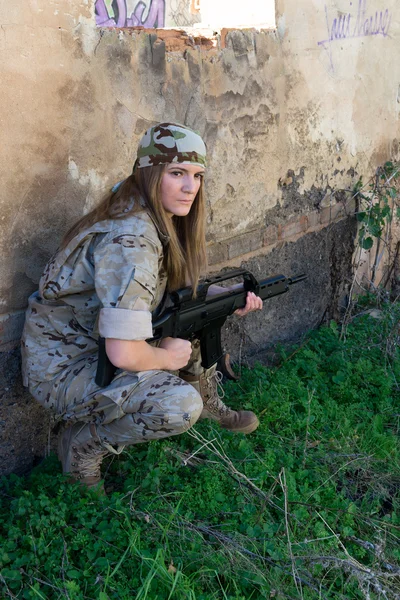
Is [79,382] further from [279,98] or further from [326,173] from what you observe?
[326,173]

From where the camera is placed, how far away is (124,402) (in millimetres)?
2262

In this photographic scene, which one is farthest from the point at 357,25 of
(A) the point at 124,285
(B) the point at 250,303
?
(A) the point at 124,285

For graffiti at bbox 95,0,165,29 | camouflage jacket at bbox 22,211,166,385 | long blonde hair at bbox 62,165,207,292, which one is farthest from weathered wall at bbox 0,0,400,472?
graffiti at bbox 95,0,165,29

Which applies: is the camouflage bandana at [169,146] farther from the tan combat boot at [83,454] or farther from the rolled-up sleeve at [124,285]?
the tan combat boot at [83,454]

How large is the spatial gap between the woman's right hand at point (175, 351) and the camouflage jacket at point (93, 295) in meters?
0.16

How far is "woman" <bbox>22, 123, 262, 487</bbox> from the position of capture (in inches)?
83.5

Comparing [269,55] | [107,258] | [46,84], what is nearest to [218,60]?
[269,55]

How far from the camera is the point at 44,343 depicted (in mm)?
2357

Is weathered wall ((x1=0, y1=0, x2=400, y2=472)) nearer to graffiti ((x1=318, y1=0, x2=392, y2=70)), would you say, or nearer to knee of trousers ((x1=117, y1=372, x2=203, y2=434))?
graffiti ((x1=318, y1=0, x2=392, y2=70))

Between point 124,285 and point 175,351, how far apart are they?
44 cm

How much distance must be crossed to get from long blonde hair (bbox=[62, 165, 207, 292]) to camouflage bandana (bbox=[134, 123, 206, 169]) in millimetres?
35

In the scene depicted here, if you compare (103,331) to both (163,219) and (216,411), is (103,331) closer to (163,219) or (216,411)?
(163,219)

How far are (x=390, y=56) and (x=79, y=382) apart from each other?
3654 millimetres

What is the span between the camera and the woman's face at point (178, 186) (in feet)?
7.48
